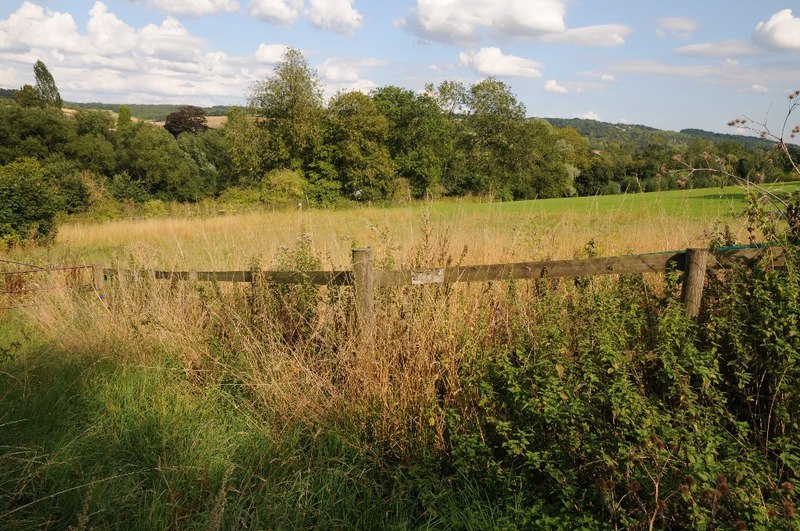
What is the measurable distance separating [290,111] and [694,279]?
45.2 m

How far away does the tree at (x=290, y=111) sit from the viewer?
4391 cm

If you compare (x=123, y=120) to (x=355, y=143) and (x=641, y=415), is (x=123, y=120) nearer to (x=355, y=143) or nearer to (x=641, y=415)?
(x=355, y=143)

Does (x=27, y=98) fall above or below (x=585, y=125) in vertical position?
below

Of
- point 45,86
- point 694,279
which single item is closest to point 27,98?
point 45,86

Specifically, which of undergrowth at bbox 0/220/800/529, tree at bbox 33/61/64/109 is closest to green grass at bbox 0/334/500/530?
undergrowth at bbox 0/220/800/529

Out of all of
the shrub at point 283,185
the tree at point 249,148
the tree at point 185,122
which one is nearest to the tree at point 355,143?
the shrub at point 283,185

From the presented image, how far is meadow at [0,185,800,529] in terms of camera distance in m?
2.89

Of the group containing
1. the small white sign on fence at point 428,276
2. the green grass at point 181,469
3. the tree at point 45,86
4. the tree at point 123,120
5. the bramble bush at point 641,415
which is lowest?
the green grass at point 181,469

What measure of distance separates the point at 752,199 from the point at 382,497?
3.42 metres

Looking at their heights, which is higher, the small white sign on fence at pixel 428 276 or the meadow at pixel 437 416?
the small white sign on fence at pixel 428 276

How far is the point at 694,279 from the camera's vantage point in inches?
157

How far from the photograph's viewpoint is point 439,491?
10.9ft

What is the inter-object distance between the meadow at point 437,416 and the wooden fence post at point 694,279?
0.36ft

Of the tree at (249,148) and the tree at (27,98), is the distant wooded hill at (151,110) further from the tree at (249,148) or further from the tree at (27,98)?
the tree at (249,148)
